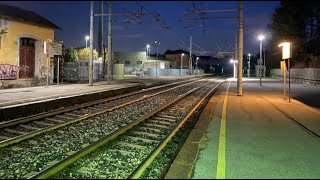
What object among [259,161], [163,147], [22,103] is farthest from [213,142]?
[22,103]

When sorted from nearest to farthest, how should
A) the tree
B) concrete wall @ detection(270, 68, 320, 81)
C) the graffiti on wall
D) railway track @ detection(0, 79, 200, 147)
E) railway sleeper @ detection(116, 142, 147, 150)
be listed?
Answer: railway sleeper @ detection(116, 142, 147, 150)
railway track @ detection(0, 79, 200, 147)
the graffiti on wall
concrete wall @ detection(270, 68, 320, 81)
the tree

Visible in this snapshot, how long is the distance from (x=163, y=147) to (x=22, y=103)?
9821mm

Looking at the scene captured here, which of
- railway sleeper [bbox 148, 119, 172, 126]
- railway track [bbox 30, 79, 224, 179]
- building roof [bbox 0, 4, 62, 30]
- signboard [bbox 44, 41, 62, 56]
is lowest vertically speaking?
railway track [bbox 30, 79, 224, 179]

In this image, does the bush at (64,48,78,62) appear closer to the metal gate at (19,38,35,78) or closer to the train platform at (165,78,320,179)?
the metal gate at (19,38,35,78)

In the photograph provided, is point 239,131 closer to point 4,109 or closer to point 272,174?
point 272,174

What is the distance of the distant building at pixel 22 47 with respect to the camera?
27.2 m

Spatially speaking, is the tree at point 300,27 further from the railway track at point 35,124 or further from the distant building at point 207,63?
the distant building at point 207,63

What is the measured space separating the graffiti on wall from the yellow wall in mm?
302

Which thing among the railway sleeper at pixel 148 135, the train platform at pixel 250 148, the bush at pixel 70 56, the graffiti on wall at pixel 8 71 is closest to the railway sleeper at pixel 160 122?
the train platform at pixel 250 148

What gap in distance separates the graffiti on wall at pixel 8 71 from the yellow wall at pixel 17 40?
0.30m

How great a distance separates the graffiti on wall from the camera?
2685cm

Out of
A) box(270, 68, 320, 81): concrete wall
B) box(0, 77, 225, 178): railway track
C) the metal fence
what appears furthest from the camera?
the metal fence

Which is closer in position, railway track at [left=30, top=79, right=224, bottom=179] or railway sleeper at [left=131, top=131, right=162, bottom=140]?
railway track at [left=30, top=79, right=224, bottom=179]

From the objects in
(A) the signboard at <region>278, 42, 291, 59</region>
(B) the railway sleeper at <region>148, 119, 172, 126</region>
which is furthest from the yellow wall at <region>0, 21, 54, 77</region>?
(A) the signboard at <region>278, 42, 291, 59</region>
